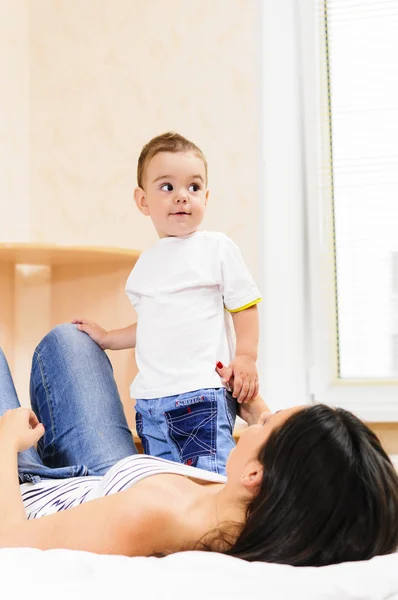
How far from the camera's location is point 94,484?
→ 1035mm

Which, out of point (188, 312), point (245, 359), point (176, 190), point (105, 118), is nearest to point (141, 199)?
point (176, 190)

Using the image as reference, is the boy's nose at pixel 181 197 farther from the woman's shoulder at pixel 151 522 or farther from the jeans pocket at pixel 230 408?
the woman's shoulder at pixel 151 522

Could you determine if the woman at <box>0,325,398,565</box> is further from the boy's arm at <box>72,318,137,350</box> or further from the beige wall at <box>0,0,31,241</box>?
the beige wall at <box>0,0,31,241</box>

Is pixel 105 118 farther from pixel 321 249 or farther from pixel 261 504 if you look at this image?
pixel 261 504

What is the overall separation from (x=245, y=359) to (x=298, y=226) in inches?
37.5

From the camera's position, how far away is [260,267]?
216 centimetres

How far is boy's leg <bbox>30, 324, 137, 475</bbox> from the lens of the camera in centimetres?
128

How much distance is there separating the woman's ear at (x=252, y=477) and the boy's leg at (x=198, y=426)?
49 cm

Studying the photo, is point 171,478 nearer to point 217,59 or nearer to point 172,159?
point 172,159

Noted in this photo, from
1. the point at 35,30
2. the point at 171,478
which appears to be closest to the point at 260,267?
the point at 35,30

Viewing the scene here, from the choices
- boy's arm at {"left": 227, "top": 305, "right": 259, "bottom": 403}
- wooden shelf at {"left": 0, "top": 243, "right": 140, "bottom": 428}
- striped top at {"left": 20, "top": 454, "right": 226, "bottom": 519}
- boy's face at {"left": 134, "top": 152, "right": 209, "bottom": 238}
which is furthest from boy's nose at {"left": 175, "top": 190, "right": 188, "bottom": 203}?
wooden shelf at {"left": 0, "top": 243, "right": 140, "bottom": 428}

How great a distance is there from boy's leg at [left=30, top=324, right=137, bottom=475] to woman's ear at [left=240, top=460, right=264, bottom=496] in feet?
1.62

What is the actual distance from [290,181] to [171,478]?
58.6 inches

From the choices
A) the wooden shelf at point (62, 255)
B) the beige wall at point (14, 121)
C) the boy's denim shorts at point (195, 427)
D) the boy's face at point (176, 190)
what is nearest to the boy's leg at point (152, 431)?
the boy's denim shorts at point (195, 427)
